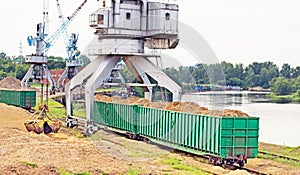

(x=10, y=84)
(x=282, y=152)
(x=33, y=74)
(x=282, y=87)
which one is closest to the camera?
(x=282, y=152)

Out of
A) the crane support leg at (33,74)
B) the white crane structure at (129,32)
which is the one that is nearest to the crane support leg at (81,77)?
the white crane structure at (129,32)

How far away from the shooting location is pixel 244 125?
688 inches

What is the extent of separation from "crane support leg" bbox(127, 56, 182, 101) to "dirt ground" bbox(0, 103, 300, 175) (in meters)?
5.16

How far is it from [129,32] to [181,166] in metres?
12.0

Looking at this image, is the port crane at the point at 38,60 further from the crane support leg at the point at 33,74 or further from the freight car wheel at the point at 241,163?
the freight car wheel at the point at 241,163

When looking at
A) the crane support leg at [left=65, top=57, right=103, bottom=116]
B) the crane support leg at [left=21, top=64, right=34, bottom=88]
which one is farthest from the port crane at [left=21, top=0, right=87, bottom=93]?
the crane support leg at [left=65, top=57, right=103, bottom=116]

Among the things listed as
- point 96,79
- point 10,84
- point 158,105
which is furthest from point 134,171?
point 10,84

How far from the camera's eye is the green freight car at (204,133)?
1738 centimetres

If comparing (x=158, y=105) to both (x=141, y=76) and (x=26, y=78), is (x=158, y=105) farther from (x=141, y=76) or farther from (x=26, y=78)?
(x=26, y=78)

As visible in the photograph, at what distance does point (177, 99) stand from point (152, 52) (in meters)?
4.13

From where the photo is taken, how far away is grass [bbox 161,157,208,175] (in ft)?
54.9

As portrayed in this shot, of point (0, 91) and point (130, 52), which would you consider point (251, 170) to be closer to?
point (130, 52)

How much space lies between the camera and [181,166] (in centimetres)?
1741

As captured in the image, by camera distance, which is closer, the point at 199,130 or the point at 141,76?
the point at 199,130
